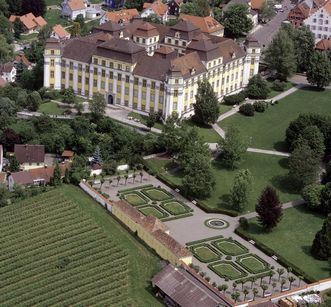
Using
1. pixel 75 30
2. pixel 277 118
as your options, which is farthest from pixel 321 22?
pixel 75 30

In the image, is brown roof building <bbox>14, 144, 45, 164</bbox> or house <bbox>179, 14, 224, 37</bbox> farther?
house <bbox>179, 14, 224, 37</bbox>

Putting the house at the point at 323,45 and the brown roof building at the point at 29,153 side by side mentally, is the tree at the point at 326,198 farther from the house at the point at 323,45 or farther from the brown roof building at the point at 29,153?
the house at the point at 323,45

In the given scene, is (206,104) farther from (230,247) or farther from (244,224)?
(230,247)

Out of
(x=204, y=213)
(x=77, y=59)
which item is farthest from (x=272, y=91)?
(x=204, y=213)

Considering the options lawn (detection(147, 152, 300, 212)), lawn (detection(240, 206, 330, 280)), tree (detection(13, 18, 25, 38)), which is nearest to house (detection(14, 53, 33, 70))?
tree (detection(13, 18, 25, 38))

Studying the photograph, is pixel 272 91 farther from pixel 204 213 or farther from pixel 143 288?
pixel 143 288

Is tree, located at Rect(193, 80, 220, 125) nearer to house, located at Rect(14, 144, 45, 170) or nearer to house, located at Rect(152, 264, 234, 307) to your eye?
house, located at Rect(14, 144, 45, 170)
